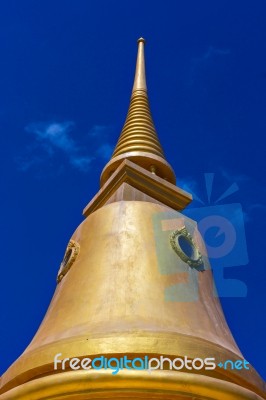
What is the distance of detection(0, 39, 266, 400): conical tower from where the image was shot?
4844 millimetres

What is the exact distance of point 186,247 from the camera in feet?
23.4

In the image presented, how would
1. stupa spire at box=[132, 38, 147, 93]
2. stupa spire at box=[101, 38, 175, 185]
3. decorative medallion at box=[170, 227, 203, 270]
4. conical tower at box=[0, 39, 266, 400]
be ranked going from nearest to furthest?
1. conical tower at box=[0, 39, 266, 400]
2. decorative medallion at box=[170, 227, 203, 270]
3. stupa spire at box=[101, 38, 175, 185]
4. stupa spire at box=[132, 38, 147, 93]

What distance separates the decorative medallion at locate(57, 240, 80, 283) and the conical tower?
0.06ft

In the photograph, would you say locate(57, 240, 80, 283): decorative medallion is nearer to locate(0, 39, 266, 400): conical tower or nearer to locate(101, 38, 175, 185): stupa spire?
locate(0, 39, 266, 400): conical tower

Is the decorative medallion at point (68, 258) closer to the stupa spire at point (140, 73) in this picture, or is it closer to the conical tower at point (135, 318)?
the conical tower at point (135, 318)

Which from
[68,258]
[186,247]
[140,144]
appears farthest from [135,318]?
[140,144]

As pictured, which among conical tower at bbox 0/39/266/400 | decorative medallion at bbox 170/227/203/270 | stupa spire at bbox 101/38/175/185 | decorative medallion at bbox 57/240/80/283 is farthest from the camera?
stupa spire at bbox 101/38/175/185

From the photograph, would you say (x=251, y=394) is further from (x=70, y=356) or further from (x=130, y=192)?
(x=130, y=192)

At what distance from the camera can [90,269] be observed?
21.3 ft

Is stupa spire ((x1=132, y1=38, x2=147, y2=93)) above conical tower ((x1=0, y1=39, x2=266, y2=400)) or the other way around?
above

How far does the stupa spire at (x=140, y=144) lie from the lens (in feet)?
29.8

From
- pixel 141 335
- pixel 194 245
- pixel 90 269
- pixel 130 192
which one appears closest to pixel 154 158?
pixel 130 192

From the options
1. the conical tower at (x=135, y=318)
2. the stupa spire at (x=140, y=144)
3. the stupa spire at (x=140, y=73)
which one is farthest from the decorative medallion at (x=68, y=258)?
the stupa spire at (x=140, y=73)

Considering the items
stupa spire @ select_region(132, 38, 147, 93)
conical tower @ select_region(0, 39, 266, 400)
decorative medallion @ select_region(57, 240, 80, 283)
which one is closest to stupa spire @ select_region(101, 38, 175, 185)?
stupa spire @ select_region(132, 38, 147, 93)
